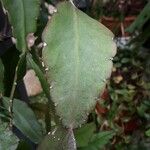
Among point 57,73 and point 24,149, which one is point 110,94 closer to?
point 24,149

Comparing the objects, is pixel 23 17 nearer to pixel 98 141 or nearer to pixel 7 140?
pixel 7 140

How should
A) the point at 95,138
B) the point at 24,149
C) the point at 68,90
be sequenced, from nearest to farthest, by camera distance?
the point at 68,90
the point at 24,149
the point at 95,138

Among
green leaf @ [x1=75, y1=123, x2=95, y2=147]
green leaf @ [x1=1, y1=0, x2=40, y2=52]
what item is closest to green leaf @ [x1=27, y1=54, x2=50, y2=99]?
green leaf @ [x1=1, y1=0, x2=40, y2=52]

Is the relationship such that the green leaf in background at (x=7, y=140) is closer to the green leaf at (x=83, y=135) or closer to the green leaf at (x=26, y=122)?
the green leaf at (x=26, y=122)

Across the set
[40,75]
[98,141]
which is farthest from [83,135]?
[40,75]

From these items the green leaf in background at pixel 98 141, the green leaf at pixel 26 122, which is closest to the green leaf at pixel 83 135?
the green leaf in background at pixel 98 141

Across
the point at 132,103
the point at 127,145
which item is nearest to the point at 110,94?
the point at 132,103
